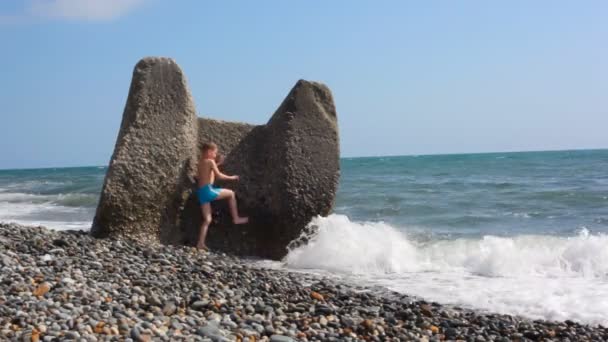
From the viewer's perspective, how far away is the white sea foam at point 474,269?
6648 mm

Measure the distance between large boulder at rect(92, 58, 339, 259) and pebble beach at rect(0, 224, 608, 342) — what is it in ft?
3.76

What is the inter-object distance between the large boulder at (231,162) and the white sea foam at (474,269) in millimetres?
431

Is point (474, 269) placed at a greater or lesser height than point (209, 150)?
lesser

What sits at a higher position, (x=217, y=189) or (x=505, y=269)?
(x=217, y=189)

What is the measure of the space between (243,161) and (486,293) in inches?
134

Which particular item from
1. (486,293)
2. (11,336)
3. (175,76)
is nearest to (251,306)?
(11,336)

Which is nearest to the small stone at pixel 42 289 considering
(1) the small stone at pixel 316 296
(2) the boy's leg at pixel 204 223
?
(1) the small stone at pixel 316 296

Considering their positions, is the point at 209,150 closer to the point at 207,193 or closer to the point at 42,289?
the point at 207,193

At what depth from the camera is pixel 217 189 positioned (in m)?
8.26

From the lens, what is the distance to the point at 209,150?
324 inches

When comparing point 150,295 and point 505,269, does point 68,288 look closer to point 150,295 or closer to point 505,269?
point 150,295

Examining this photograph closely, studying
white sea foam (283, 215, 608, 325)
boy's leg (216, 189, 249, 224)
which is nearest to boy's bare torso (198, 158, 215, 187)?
boy's leg (216, 189, 249, 224)

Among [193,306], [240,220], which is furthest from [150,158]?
[193,306]

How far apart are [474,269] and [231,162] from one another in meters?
3.36
